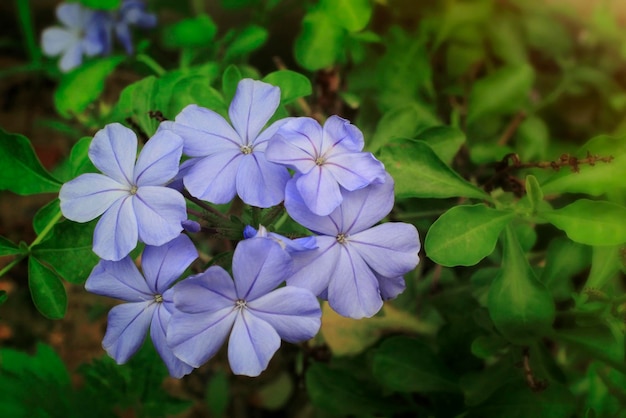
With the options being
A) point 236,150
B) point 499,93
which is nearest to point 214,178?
point 236,150

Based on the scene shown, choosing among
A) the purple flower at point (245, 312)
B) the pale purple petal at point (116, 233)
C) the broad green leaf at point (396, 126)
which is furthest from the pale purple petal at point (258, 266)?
the broad green leaf at point (396, 126)

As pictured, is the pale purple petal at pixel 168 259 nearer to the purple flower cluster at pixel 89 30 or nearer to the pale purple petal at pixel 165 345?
the pale purple petal at pixel 165 345

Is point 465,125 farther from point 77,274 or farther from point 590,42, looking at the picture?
point 77,274

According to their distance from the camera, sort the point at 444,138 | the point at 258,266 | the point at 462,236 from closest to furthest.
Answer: the point at 258,266, the point at 462,236, the point at 444,138

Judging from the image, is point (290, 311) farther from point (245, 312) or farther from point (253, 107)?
point (253, 107)

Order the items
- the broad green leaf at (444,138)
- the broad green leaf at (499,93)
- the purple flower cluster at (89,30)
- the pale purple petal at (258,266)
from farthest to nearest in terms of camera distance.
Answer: the purple flower cluster at (89,30) < the broad green leaf at (499,93) < the broad green leaf at (444,138) < the pale purple petal at (258,266)

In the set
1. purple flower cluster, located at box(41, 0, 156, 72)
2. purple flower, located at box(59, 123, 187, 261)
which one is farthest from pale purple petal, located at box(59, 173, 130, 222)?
purple flower cluster, located at box(41, 0, 156, 72)
